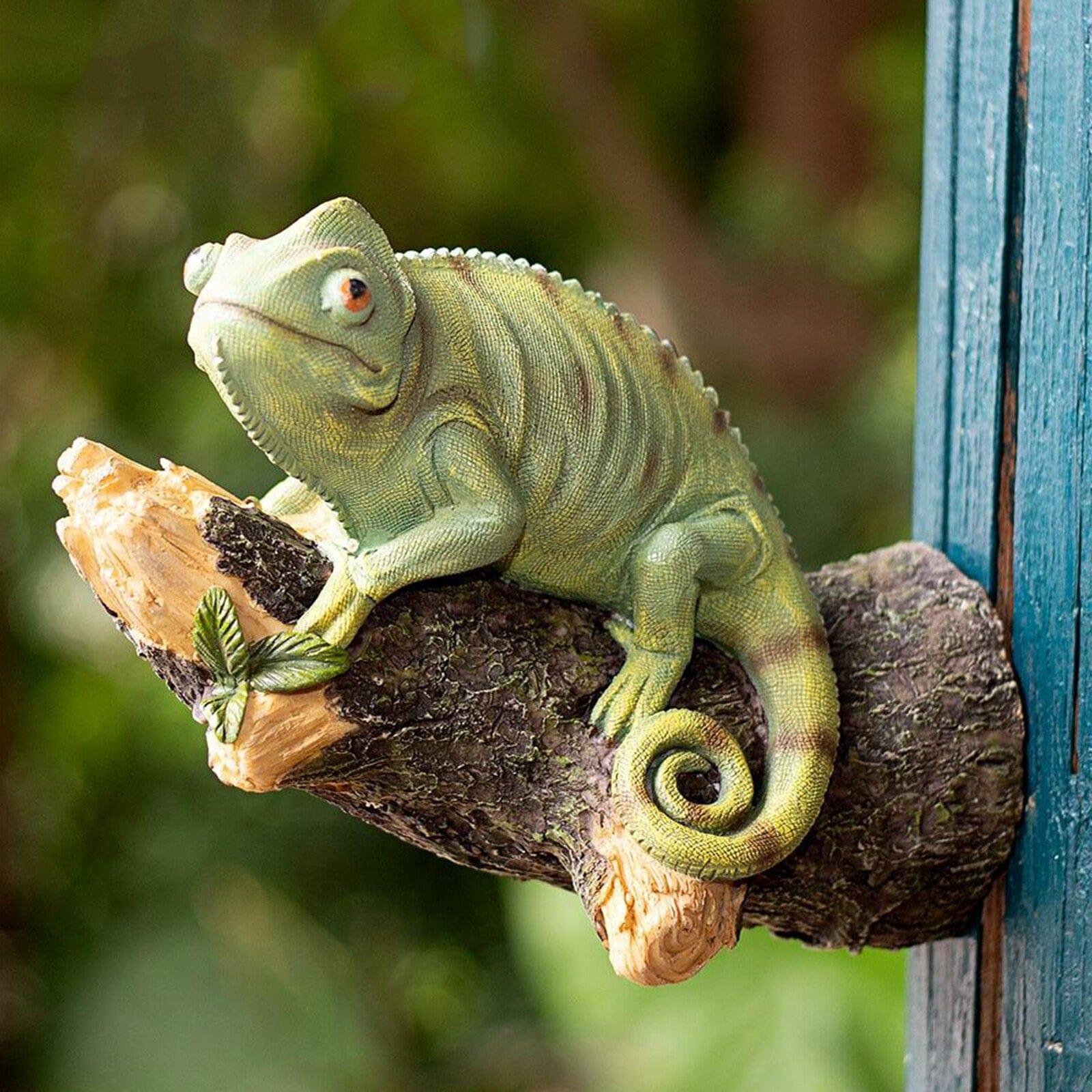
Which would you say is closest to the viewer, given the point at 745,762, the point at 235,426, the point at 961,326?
the point at 745,762

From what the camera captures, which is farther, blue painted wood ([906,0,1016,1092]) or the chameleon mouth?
blue painted wood ([906,0,1016,1092])

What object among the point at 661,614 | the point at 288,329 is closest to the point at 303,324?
the point at 288,329

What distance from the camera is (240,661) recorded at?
101 cm

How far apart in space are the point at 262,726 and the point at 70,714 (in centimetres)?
261

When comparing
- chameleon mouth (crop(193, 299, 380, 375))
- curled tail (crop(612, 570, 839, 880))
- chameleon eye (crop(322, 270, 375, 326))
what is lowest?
curled tail (crop(612, 570, 839, 880))

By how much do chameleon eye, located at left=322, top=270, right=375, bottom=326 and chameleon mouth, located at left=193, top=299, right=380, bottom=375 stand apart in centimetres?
2

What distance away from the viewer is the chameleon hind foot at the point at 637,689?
110cm

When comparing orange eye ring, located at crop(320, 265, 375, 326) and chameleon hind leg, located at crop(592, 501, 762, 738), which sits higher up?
orange eye ring, located at crop(320, 265, 375, 326)

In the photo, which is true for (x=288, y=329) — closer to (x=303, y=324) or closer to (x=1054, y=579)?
(x=303, y=324)

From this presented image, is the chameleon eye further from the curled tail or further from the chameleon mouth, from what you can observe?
the curled tail

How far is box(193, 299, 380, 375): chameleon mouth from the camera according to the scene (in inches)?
38.8

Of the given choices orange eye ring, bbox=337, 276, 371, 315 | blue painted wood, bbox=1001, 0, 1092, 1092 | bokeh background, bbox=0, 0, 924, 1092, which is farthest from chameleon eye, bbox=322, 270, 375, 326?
bokeh background, bbox=0, 0, 924, 1092

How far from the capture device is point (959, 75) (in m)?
1.23

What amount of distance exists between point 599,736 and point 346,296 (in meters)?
0.38
